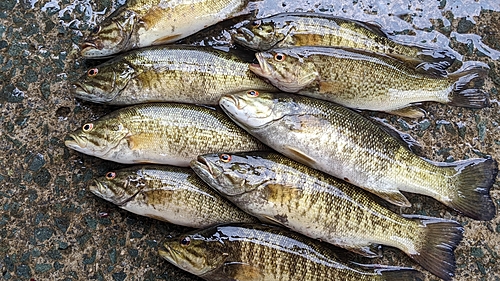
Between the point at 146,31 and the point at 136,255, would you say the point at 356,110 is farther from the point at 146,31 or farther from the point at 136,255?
the point at 136,255

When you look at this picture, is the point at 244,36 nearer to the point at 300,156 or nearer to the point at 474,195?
the point at 300,156

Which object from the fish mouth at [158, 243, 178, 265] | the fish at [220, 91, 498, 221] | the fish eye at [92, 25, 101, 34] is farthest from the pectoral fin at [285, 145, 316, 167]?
the fish eye at [92, 25, 101, 34]

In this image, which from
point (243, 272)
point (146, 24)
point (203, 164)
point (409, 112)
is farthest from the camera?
point (409, 112)

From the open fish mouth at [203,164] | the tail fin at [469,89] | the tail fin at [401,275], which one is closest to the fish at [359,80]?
the tail fin at [469,89]

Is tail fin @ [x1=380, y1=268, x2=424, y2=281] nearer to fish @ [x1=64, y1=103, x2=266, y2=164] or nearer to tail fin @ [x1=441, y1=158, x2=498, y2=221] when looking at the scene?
tail fin @ [x1=441, y1=158, x2=498, y2=221]

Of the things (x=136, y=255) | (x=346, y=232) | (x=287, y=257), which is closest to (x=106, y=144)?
(x=136, y=255)

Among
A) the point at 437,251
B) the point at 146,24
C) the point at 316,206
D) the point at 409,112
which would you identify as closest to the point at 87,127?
the point at 146,24
